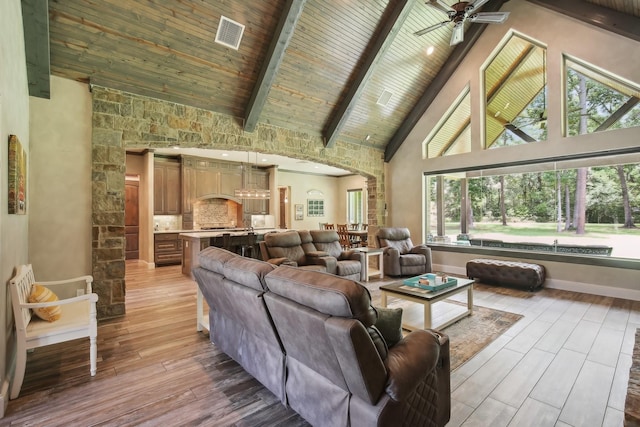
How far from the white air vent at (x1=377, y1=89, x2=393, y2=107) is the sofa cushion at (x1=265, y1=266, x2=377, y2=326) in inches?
218

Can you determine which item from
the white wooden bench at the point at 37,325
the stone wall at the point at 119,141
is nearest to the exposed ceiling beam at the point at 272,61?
the stone wall at the point at 119,141

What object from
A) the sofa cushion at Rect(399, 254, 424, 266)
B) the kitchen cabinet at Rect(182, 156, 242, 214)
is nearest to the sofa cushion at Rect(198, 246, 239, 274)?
the sofa cushion at Rect(399, 254, 424, 266)

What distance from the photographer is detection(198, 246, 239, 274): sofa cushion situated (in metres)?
2.53

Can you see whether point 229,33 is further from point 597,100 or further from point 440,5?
point 597,100

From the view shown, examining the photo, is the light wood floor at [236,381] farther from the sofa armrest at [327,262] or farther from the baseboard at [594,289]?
the sofa armrest at [327,262]

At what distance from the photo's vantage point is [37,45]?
10.2ft

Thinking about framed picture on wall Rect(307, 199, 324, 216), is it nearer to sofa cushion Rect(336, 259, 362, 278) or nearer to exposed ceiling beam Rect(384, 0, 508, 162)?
exposed ceiling beam Rect(384, 0, 508, 162)

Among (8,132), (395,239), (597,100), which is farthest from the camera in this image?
(395,239)

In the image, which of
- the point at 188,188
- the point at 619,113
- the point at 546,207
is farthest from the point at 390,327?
the point at 188,188

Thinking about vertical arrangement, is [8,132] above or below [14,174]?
above

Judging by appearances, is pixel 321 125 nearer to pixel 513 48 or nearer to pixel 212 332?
pixel 513 48

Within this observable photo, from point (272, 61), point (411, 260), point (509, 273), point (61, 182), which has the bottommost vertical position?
point (509, 273)

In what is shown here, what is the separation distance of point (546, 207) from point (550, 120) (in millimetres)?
1567

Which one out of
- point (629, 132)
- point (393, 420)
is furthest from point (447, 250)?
point (393, 420)
